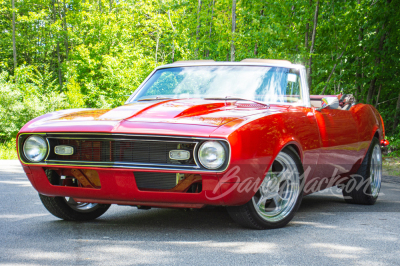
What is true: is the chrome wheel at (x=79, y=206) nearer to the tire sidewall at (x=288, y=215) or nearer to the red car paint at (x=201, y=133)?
the red car paint at (x=201, y=133)

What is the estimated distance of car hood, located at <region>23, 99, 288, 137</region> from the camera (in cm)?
354

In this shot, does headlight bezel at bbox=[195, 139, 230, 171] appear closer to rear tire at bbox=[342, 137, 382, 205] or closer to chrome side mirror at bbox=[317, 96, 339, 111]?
chrome side mirror at bbox=[317, 96, 339, 111]

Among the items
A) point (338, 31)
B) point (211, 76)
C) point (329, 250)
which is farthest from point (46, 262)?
point (338, 31)

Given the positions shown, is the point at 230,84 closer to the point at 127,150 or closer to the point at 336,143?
the point at 336,143

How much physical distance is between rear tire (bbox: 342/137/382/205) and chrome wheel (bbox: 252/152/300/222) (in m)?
1.91

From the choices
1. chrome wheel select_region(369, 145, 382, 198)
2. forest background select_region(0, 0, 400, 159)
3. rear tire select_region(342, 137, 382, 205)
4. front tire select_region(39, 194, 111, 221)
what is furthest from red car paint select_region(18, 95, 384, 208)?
forest background select_region(0, 0, 400, 159)

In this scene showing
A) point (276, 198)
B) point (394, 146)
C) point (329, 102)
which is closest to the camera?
point (276, 198)

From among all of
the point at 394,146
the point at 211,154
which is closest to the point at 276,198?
the point at 211,154

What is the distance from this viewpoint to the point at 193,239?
3.62 metres

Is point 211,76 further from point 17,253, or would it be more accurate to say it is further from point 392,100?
point 392,100

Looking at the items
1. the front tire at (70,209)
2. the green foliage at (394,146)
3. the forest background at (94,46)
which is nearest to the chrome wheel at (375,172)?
the front tire at (70,209)

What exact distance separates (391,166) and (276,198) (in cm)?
818

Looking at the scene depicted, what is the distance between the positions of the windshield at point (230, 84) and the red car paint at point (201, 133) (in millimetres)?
239

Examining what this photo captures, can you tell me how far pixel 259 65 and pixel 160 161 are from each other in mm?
1895
